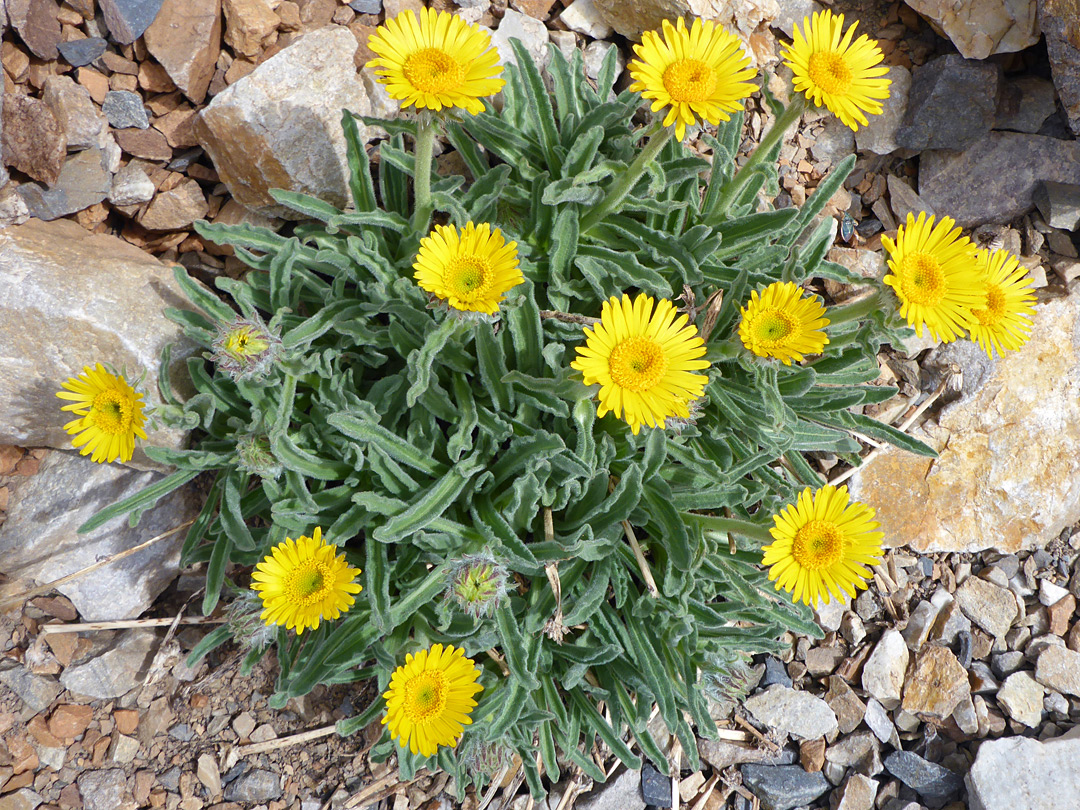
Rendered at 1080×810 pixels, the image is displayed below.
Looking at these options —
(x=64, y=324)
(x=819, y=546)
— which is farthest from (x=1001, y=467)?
(x=64, y=324)

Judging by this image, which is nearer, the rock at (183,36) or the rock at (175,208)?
the rock at (183,36)

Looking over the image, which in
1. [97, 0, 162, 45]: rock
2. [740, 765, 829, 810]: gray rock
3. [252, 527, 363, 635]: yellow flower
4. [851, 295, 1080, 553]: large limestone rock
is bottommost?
[740, 765, 829, 810]: gray rock

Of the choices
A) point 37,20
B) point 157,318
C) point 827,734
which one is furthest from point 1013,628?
point 37,20

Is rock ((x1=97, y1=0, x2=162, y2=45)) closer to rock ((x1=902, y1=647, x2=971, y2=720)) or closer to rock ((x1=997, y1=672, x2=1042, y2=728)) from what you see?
rock ((x1=902, y1=647, x2=971, y2=720))

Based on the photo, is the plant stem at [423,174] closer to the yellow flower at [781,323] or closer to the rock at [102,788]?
the yellow flower at [781,323]

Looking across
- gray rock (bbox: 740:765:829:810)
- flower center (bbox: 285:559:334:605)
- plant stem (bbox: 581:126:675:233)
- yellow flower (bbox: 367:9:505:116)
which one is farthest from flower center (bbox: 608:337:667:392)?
gray rock (bbox: 740:765:829:810)

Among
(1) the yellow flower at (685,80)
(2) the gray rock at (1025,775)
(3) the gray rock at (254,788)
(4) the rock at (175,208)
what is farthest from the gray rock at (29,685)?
(2) the gray rock at (1025,775)

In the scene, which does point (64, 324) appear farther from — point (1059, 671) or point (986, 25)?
point (1059, 671)
